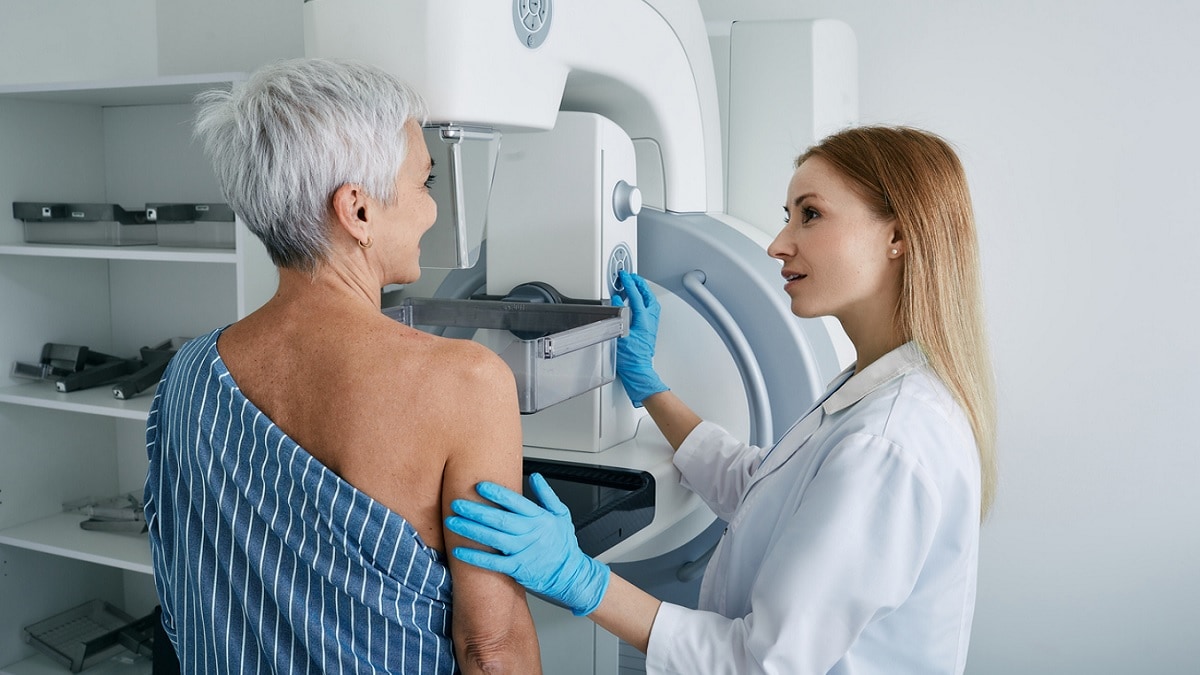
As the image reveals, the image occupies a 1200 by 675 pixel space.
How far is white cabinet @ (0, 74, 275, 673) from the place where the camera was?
2.48 metres

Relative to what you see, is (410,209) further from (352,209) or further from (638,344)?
(638,344)

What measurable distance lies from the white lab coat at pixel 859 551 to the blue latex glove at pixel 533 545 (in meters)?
0.10

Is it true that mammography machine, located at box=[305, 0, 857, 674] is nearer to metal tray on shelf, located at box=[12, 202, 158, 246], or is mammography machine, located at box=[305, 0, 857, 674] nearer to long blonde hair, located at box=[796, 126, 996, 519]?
long blonde hair, located at box=[796, 126, 996, 519]

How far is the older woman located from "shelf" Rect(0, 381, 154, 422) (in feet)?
4.51

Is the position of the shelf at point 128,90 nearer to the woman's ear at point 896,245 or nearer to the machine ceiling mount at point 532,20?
the machine ceiling mount at point 532,20

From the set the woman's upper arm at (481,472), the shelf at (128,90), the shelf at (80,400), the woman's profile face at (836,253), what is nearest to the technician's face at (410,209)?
the woman's upper arm at (481,472)

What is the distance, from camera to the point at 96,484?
283 centimetres

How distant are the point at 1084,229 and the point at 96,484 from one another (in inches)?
105

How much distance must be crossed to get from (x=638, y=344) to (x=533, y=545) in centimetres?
62

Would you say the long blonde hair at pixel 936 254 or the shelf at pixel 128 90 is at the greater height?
the shelf at pixel 128 90

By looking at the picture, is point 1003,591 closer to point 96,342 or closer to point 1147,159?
point 1147,159

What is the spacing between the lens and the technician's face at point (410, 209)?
1044 millimetres

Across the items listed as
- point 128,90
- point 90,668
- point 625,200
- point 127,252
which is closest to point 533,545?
point 625,200

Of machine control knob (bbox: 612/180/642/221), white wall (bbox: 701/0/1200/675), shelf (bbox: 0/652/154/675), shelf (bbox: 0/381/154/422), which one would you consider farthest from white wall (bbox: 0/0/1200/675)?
shelf (bbox: 0/652/154/675)
